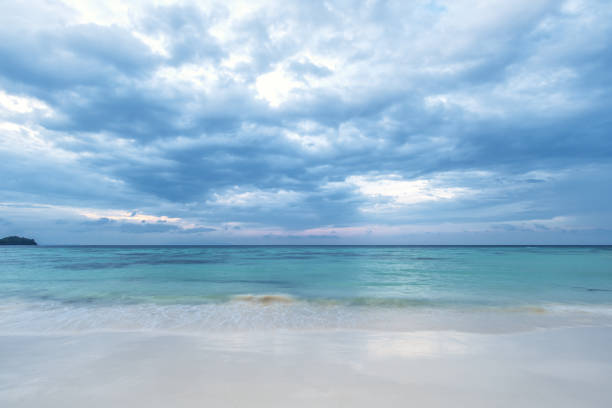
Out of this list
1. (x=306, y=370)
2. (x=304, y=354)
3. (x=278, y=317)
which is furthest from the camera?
(x=278, y=317)

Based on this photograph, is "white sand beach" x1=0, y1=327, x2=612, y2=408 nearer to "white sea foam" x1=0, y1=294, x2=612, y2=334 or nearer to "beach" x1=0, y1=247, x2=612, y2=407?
"beach" x1=0, y1=247, x2=612, y2=407

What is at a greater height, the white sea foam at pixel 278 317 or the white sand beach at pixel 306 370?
the white sand beach at pixel 306 370

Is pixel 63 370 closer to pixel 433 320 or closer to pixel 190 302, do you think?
pixel 190 302

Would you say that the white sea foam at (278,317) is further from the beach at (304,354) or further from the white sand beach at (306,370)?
the white sand beach at (306,370)

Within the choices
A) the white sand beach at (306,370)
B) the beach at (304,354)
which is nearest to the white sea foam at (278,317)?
the beach at (304,354)

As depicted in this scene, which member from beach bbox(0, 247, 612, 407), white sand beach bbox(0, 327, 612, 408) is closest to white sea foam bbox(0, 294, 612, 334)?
beach bbox(0, 247, 612, 407)

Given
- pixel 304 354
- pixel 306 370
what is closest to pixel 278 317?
pixel 304 354

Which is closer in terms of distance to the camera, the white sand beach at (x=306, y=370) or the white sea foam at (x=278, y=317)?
the white sand beach at (x=306, y=370)

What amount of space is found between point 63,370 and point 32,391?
64 centimetres

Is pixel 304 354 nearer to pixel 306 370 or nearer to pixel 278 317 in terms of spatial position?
pixel 306 370

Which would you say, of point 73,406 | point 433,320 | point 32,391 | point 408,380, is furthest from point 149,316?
point 433,320

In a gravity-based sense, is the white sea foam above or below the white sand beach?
below

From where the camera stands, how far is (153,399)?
3670 millimetres

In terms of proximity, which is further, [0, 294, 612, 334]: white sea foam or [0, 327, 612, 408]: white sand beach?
[0, 294, 612, 334]: white sea foam
